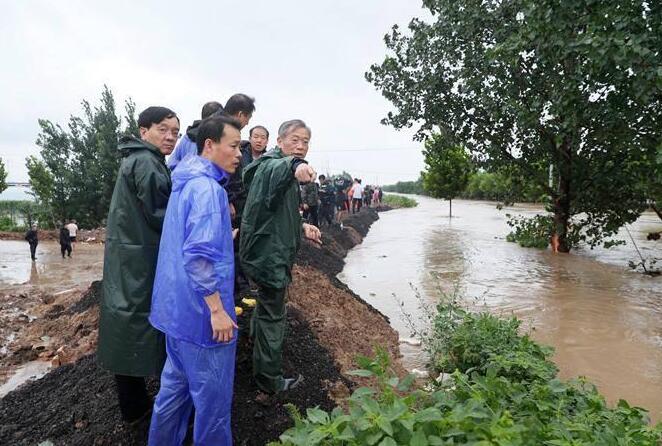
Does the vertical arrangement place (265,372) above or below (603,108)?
below

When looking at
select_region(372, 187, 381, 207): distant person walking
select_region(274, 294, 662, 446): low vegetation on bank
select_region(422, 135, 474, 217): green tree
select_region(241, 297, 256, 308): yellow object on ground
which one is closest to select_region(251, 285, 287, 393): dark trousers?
select_region(274, 294, 662, 446): low vegetation on bank

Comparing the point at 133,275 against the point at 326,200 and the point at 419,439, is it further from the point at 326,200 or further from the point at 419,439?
the point at 326,200

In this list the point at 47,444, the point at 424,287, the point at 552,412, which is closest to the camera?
the point at 47,444

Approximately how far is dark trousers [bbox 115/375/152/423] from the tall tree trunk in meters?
11.6

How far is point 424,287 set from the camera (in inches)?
354

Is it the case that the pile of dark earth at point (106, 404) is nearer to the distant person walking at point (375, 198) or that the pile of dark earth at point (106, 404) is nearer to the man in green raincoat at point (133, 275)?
the man in green raincoat at point (133, 275)

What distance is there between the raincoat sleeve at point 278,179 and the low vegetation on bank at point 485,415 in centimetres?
109

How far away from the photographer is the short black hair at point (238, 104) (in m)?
3.30

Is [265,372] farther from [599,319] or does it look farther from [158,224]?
[599,319]

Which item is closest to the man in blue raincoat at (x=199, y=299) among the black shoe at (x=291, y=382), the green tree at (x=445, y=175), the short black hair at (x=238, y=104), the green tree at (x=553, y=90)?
the black shoe at (x=291, y=382)

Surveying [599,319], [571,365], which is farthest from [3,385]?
[599,319]

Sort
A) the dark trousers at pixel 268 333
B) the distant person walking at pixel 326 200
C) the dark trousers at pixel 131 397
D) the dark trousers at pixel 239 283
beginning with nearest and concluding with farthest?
the dark trousers at pixel 131 397, the dark trousers at pixel 268 333, the dark trousers at pixel 239 283, the distant person walking at pixel 326 200

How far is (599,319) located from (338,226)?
31.6ft

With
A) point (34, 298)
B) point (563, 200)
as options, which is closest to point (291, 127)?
point (34, 298)
